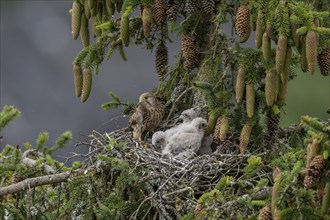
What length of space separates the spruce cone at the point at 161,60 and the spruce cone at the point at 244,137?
1.22 m

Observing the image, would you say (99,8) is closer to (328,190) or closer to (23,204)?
(23,204)

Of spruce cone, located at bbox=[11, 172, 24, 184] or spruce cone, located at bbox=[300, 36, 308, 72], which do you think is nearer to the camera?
spruce cone, located at bbox=[300, 36, 308, 72]

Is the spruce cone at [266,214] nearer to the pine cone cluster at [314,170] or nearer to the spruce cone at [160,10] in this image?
the pine cone cluster at [314,170]

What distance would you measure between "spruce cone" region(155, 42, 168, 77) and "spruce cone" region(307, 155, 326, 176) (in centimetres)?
370

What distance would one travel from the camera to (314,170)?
662cm

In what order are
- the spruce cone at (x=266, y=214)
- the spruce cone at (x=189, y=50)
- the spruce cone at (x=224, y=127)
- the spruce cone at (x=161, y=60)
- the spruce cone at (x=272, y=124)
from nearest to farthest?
the spruce cone at (x=266, y=214) < the spruce cone at (x=224, y=127) < the spruce cone at (x=272, y=124) < the spruce cone at (x=189, y=50) < the spruce cone at (x=161, y=60)

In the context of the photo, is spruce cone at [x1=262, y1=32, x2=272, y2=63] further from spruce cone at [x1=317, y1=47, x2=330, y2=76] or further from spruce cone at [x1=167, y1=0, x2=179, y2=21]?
spruce cone at [x1=167, y1=0, x2=179, y2=21]

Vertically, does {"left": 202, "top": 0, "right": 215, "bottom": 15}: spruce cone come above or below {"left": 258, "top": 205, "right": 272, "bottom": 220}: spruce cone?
above

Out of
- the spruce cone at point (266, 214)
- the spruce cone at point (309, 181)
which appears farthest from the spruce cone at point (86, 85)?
the spruce cone at point (309, 181)

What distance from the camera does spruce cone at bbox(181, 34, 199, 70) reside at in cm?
971

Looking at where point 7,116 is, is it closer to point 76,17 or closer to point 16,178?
point 16,178

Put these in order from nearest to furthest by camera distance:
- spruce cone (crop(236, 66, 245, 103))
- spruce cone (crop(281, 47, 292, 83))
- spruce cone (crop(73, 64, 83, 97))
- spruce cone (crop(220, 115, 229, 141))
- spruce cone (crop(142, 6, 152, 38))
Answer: spruce cone (crop(281, 47, 292, 83)) < spruce cone (crop(236, 66, 245, 103)) < spruce cone (crop(220, 115, 229, 141)) < spruce cone (crop(142, 6, 152, 38)) < spruce cone (crop(73, 64, 83, 97))

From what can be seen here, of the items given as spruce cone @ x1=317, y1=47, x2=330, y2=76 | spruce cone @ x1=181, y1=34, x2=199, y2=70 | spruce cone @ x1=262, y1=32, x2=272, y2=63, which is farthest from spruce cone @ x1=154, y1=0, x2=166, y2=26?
spruce cone @ x1=317, y1=47, x2=330, y2=76

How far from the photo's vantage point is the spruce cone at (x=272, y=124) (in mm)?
9318
